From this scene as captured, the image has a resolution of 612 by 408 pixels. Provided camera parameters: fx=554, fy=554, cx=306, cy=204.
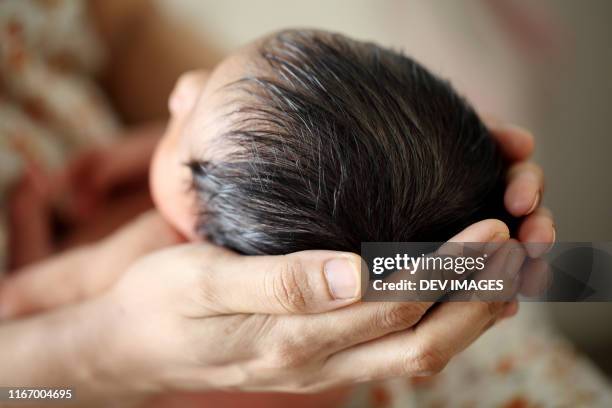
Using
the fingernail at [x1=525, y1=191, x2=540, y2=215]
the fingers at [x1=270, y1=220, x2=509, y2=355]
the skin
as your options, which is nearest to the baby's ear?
the skin

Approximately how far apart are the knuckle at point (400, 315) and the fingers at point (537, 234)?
5.8 inches

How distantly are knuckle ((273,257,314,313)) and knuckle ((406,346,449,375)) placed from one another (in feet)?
0.44

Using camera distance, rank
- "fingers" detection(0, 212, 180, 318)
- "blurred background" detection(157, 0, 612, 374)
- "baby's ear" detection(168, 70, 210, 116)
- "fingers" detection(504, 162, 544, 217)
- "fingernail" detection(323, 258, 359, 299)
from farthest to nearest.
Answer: "blurred background" detection(157, 0, 612, 374) → "fingers" detection(0, 212, 180, 318) → "baby's ear" detection(168, 70, 210, 116) → "fingers" detection(504, 162, 544, 217) → "fingernail" detection(323, 258, 359, 299)

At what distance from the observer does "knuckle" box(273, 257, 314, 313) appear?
1.77ft

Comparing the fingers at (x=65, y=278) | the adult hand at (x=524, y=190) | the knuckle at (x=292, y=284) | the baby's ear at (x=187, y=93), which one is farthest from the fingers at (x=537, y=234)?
the fingers at (x=65, y=278)

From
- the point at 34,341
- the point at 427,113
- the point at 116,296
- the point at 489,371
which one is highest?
the point at 427,113

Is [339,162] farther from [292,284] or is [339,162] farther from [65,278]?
[65,278]

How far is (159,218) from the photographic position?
91 cm

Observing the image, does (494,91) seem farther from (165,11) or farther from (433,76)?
(165,11)

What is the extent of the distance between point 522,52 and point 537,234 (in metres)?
0.84

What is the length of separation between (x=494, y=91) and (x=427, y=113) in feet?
2.61

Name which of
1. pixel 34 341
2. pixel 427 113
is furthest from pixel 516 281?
pixel 34 341

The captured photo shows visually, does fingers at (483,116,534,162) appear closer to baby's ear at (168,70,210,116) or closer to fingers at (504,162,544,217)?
fingers at (504,162,544,217)

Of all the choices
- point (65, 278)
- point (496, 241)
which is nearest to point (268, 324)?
point (496, 241)
